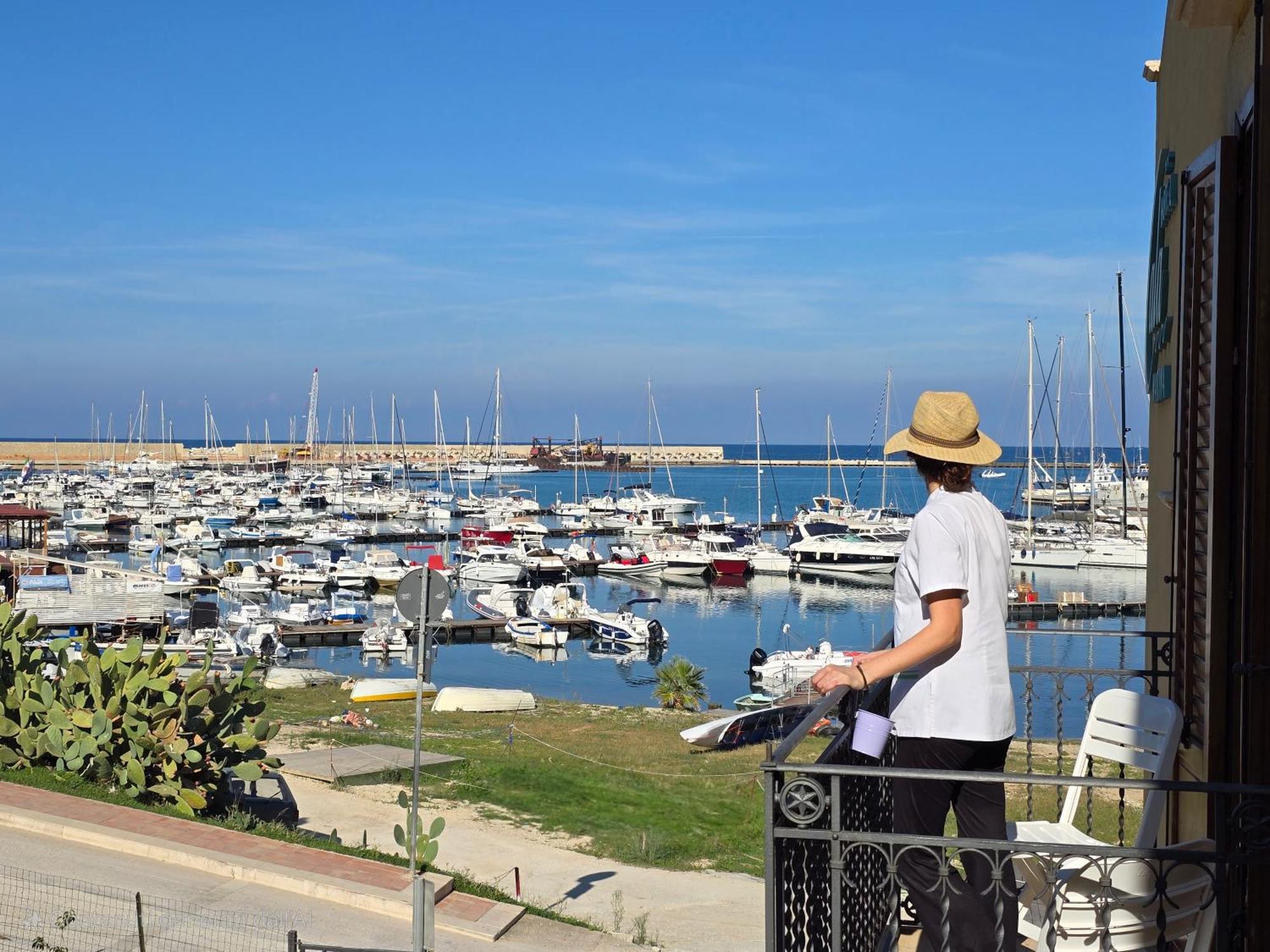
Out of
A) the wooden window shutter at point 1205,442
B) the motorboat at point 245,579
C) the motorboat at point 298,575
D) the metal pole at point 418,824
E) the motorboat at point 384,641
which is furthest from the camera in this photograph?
the motorboat at point 298,575

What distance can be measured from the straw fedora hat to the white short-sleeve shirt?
0.56ft

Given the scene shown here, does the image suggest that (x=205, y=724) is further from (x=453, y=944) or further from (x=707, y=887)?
(x=707, y=887)

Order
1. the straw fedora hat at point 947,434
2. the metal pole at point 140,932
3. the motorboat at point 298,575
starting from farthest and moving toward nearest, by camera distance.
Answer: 1. the motorboat at point 298,575
2. the metal pole at point 140,932
3. the straw fedora hat at point 947,434

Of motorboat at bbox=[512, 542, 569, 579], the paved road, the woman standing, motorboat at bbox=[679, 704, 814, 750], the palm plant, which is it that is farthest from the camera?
motorboat at bbox=[512, 542, 569, 579]

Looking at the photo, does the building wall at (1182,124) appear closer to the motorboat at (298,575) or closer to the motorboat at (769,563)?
the motorboat at (298,575)

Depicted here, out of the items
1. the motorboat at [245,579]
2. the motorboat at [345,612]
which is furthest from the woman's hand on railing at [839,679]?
the motorboat at [245,579]

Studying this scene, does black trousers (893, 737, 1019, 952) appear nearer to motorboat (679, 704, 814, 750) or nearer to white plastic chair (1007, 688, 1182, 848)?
white plastic chair (1007, 688, 1182, 848)

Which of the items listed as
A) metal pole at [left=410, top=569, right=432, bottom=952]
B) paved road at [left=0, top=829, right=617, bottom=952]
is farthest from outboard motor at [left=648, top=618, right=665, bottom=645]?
paved road at [left=0, top=829, right=617, bottom=952]

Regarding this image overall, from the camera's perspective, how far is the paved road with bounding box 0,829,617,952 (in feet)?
25.0

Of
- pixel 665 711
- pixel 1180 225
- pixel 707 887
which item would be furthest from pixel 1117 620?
pixel 1180 225

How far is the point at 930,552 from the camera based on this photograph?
4.06m

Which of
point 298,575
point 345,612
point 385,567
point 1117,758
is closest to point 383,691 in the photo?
point 345,612

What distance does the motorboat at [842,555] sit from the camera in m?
71.3

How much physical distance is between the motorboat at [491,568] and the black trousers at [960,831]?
59.7m
